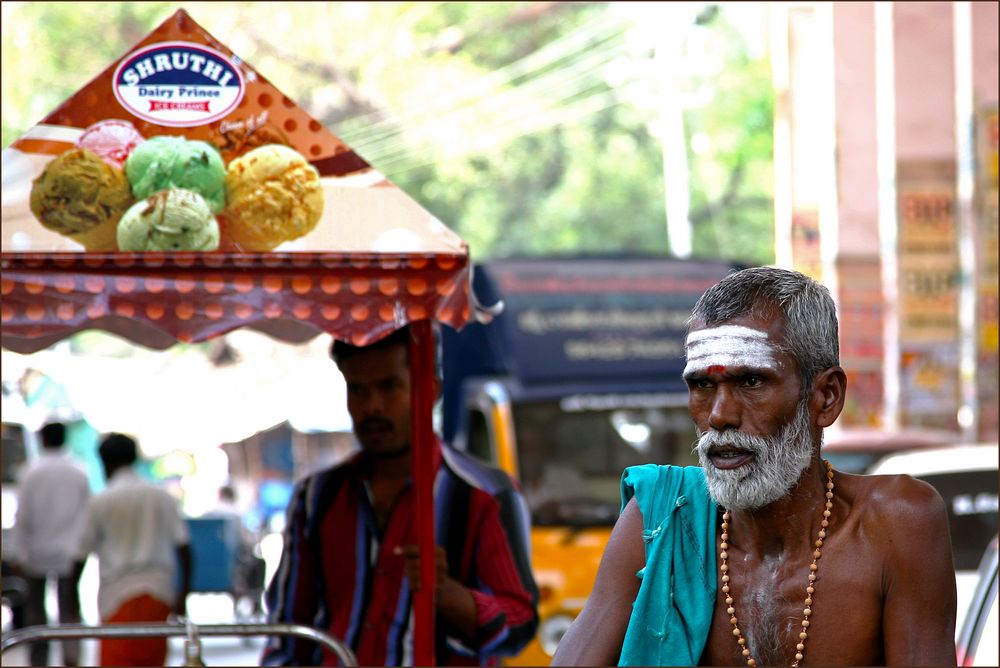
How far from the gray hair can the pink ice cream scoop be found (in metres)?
2.33

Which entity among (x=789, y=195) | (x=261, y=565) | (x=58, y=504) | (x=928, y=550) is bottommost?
(x=261, y=565)

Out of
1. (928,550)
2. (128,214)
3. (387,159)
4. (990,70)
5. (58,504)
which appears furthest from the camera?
(387,159)

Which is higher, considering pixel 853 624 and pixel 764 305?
pixel 764 305

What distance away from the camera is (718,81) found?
1121 inches

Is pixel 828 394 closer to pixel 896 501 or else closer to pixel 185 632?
pixel 896 501

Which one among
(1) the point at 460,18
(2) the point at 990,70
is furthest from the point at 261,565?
(2) the point at 990,70

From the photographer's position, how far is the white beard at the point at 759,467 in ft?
8.86

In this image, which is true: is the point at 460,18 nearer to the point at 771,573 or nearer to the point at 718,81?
the point at 718,81

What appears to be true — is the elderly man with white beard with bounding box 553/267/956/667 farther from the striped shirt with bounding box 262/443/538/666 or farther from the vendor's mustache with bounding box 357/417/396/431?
the vendor's mustache with bounding box 357/417/396/431

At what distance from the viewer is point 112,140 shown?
456 cm

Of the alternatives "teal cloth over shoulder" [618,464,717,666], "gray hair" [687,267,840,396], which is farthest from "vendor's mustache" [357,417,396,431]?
"gray hair" [687,267,840,396]

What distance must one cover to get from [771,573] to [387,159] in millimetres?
21140

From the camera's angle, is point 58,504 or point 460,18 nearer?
point 58,504

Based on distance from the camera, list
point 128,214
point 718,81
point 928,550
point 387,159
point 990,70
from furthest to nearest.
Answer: point 718,81, point 387,159, point 990,70, point 128,214, point 928,550
